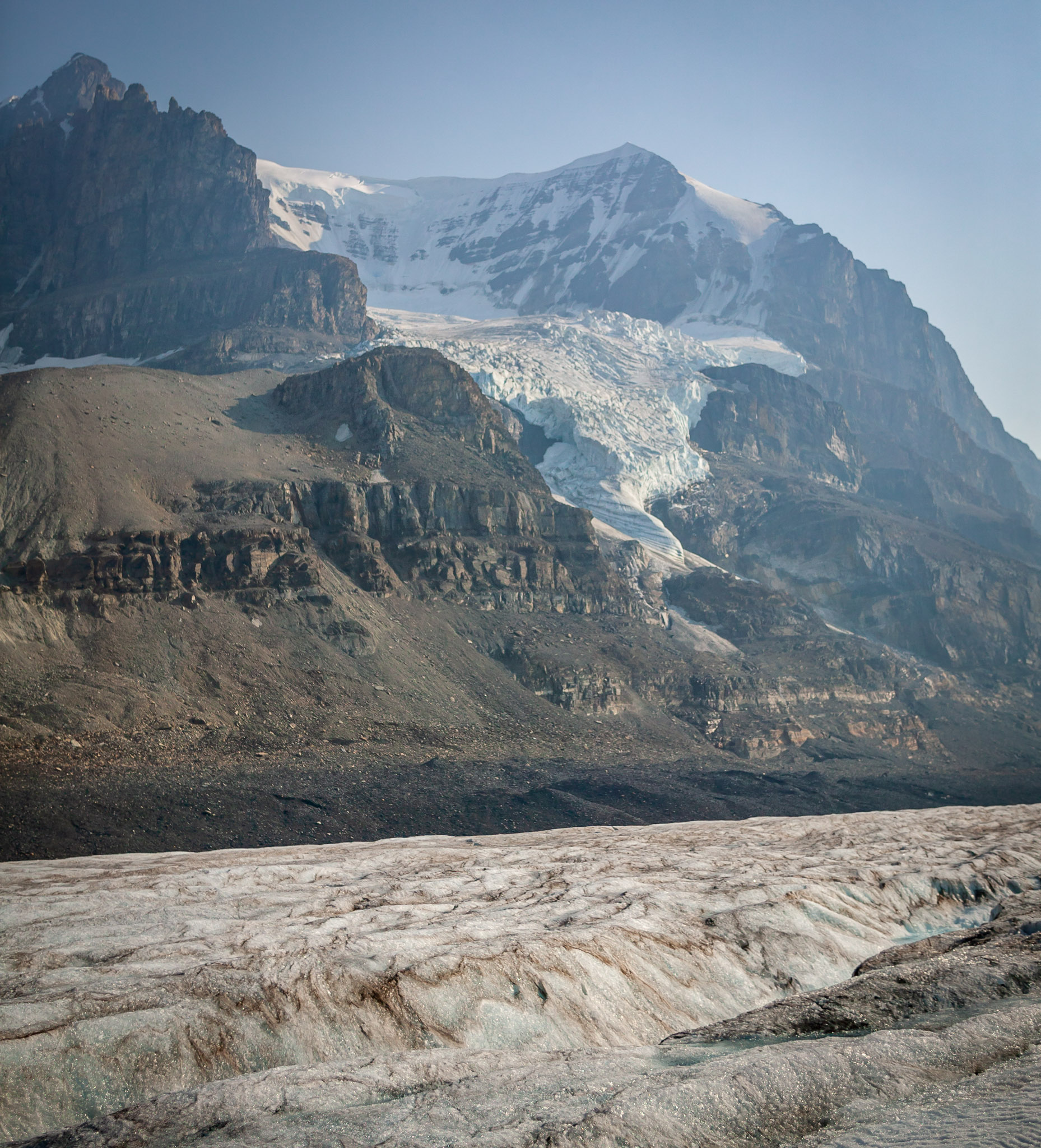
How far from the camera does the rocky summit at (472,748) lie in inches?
320

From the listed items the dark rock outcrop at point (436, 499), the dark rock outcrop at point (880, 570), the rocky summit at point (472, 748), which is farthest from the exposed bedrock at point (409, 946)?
the dark rock outcrop at point (880, 570)

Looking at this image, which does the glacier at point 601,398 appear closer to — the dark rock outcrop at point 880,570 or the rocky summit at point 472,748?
the rocky summit at point 472,748

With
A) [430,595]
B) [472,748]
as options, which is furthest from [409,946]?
[430,595]

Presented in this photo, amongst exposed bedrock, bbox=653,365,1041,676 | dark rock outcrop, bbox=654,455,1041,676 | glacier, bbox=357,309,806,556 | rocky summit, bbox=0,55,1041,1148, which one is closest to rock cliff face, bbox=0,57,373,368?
rocky summit, bbox=0,55,1041,1148

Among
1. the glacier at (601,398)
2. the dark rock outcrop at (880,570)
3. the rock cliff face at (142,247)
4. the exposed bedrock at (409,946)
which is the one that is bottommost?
the exposed bedrock at (409,946)

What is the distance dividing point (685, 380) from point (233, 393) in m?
87.7

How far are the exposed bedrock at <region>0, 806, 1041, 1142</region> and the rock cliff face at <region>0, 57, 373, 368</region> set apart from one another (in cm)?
14214

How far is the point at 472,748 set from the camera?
52.7 metres

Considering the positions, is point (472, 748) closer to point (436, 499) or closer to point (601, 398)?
point (436, 499)

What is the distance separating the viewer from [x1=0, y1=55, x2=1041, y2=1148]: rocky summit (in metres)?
8.12

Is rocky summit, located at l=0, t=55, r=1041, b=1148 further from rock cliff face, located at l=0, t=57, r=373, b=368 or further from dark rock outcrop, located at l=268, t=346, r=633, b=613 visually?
rock cliff face, located at l=0, t=57, r=373, b=368

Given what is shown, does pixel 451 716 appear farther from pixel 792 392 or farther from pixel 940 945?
pixel 792 392

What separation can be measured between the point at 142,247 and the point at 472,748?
154 metres

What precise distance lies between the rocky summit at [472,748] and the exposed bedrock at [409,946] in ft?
0.22
